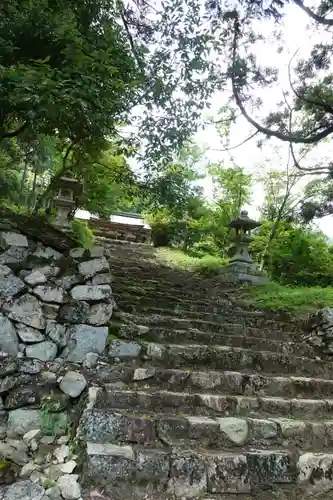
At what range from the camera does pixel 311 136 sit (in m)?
7.34

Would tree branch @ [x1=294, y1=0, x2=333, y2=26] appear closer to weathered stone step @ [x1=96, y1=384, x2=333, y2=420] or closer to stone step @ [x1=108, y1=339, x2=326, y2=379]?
stone step @ [x1=108, y1=339, x2=326, y2=379]

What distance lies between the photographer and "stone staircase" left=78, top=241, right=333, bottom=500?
2.58 meters

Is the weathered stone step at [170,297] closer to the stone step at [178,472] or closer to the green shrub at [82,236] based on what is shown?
the green shrub at [82,236]

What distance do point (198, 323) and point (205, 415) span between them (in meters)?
1.62

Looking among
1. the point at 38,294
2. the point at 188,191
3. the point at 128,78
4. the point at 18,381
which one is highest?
the point at 128,78

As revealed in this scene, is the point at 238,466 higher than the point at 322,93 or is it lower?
lower

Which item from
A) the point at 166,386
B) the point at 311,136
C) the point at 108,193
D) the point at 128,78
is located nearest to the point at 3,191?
the point at 108,193

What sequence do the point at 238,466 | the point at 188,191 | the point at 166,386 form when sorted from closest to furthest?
the point at 238,466, the point at 166,386, the point at 188,191

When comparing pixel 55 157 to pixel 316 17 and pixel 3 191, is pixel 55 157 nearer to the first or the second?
pixel 3 191

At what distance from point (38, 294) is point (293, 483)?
2.46 m

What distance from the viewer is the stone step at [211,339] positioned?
3934 millimetres

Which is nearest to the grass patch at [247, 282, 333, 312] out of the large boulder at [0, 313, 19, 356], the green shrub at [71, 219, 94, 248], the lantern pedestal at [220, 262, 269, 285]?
the lantern pedestal at [220, 262, 269, 285]

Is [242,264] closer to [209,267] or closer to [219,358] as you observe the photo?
[209,267]

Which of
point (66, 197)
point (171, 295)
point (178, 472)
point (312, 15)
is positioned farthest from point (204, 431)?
point (66, 197)
